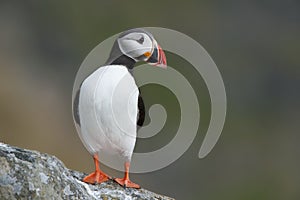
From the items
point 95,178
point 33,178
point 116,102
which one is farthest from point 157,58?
point 33,178

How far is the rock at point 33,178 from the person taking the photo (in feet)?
15.8

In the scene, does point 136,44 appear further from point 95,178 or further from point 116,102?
point 95,178

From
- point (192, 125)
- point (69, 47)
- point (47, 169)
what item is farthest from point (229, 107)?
point (47, 169)

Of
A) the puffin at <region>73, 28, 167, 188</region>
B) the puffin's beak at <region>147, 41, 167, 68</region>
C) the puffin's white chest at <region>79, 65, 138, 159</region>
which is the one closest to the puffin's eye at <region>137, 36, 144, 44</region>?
the puffin at <region>73, 28, 167, 188</region>

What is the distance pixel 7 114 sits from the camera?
18344 mm

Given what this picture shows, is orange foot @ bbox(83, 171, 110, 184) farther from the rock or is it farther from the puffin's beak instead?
the puffin's beak

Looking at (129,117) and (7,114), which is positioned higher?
(129,117)

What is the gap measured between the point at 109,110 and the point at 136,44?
0.59m

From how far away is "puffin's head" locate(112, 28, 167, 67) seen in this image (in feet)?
20.6

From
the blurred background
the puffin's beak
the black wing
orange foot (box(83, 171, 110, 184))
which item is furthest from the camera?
the blurred background

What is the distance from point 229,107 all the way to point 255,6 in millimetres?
6891

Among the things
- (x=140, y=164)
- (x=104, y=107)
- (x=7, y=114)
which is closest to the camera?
(x=104, y=107)

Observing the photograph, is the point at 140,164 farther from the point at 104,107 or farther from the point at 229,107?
the point at 229,107

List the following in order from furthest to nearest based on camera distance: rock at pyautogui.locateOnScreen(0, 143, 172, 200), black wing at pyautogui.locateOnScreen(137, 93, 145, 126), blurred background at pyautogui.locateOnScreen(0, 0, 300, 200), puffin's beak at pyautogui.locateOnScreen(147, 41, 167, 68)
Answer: blurred background at pyautogui.locateOnScreen(0, 0, 300, 200), black wing at pyautogui.locateOnScreen(137, 93, 145, 126), puffin's beak at pyautogui.locateOnScreen(147, 41, 167, 68), rock at pyautogui.locateOnScreen(0, 143, 172, 200)
